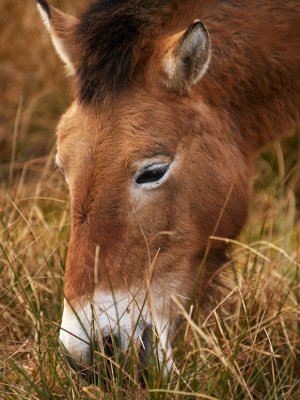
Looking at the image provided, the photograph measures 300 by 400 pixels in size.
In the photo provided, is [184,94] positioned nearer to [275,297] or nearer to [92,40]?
[92,40]

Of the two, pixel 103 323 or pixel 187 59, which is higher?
pixel 187 59

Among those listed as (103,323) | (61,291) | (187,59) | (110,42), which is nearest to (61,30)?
(110,42)

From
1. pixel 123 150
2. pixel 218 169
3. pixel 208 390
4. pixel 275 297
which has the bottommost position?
pixel 275 297

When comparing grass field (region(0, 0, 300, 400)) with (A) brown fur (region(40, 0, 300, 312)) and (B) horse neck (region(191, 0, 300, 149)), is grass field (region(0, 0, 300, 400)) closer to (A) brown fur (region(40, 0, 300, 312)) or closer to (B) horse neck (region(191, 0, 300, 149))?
(A) brown fur (region(40, 0, 300, 312))

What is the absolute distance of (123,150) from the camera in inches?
131

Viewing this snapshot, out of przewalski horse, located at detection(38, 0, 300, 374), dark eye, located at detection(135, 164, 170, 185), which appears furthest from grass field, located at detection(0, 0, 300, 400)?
dark eye, located at detection(135, 164, 170, 185)

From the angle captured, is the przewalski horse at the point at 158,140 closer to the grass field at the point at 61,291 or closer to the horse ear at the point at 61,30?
the horse ear at the point at 61,30

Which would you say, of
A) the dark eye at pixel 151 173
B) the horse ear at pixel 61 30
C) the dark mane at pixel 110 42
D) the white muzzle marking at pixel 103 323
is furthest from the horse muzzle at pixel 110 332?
the horse ear at pixel 61 30

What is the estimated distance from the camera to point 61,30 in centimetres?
387

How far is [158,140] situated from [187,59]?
40cm

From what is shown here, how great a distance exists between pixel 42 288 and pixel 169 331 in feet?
3.95

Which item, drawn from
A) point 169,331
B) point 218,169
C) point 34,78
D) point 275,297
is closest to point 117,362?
point 169,331

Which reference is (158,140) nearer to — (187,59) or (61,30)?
(187,59)

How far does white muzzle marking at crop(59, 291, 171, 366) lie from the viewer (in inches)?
120
